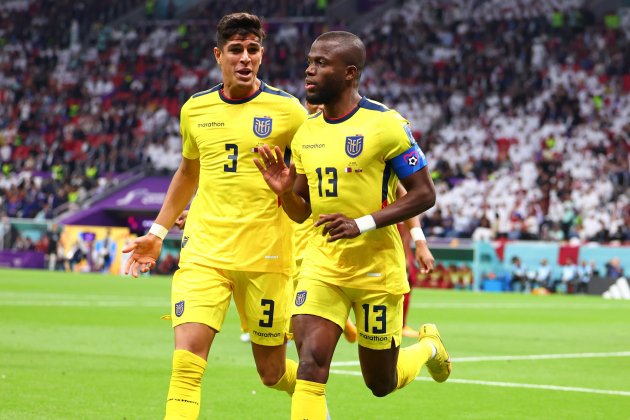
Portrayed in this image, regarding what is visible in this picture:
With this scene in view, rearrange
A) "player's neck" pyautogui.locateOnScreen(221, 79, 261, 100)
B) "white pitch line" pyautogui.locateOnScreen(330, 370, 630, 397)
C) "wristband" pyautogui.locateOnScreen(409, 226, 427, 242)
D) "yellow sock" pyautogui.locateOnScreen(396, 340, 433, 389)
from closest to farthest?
"player's neck" pyautogui.locateOnScreen(221, 79, 261, 100) < "yellow sock" pyautogui.locateOnScreen(396, 340, 433, 389) < "wristband" pyautogui.locateOnScreen(409, 226, 427, 242) < "white pitch line" pyautogui.locateOnScreen(330, 370, 630, 397)

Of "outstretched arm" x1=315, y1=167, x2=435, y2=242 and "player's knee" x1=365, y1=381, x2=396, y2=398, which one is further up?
"outstretched arm" x1=315, y1=167, x2=435, y2=242

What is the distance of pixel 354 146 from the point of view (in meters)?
6.84

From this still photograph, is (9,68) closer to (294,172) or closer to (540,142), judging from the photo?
(540,142)

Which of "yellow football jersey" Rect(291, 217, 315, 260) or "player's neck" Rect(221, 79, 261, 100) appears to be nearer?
"player's neck" Rect(221, 79, 261, 100)

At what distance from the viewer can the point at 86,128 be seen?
4953 cm

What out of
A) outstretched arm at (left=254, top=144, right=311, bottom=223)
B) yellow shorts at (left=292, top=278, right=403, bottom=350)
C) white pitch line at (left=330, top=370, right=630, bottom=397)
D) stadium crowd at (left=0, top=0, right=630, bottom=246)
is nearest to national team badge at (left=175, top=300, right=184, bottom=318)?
yellow shorts at (left=292, top=278, right=403, bottom=350)

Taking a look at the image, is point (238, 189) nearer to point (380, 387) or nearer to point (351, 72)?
point (351, 72)

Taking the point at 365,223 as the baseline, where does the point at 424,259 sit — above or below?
below

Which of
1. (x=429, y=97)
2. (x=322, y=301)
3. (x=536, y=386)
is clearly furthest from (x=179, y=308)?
(x=429, y=97)

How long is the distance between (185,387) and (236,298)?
100 centimetres

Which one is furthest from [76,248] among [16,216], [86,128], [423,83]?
[423,83]

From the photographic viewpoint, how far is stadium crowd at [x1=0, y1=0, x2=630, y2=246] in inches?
1389

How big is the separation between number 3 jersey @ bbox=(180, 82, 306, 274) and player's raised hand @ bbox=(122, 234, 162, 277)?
19 cm

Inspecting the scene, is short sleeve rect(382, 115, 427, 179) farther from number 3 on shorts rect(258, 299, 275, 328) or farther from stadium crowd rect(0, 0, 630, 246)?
stadium crowd rect(0, 0, 630, 246)
